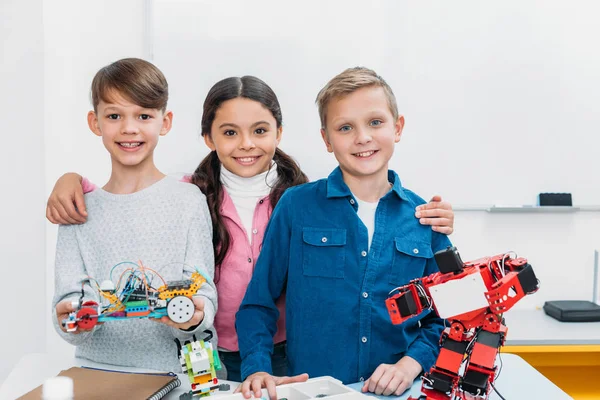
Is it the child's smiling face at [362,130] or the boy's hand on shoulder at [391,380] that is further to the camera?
the child's smiling face at [362,130]

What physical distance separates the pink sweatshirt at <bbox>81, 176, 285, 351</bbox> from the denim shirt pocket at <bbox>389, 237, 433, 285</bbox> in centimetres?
38

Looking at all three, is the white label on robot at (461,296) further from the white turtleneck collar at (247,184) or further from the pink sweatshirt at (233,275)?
the white turtleneck collar at (247,184)

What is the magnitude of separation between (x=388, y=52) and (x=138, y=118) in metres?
1.29

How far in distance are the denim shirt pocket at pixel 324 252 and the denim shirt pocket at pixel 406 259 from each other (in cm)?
13

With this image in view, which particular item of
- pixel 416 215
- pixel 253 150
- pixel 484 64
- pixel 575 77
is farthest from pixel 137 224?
pixel 575 77

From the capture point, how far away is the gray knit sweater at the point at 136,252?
4.91ft

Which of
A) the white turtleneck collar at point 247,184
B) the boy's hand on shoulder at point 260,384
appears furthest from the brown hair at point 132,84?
the boy's hand on shoulder at point 260,384

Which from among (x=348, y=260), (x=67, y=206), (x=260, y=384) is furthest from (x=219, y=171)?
Answer: (x=260, y=384)

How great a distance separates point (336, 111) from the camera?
59.2 inches

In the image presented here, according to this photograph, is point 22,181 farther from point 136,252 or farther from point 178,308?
point 178,308

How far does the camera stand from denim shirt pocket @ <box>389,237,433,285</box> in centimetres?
144

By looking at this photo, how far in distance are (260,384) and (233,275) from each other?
54 centimetres

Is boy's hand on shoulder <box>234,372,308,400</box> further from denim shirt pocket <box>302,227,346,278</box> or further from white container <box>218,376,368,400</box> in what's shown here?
denim shirt pocket <box>302,227,346,278</box>

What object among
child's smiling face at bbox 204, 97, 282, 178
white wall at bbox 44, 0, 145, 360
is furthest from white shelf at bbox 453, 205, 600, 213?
white wall at bbox 44, 0, 145, 360
